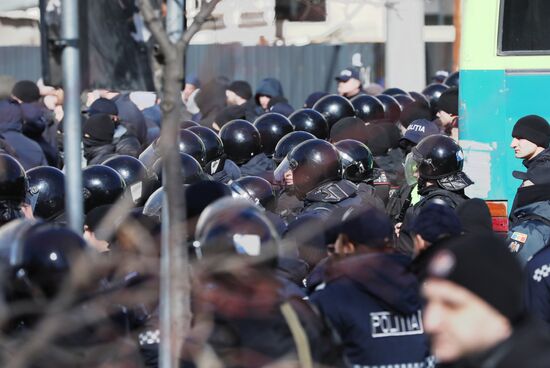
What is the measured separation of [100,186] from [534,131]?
317 cm

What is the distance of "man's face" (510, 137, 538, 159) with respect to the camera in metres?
8.93

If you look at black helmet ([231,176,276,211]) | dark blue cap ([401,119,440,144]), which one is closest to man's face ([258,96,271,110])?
dark blue cap ([401,119,440,144])

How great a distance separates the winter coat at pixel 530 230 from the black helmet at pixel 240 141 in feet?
12.3

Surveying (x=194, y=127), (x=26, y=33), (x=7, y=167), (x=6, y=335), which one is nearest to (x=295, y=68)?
A: (x=26, y=33)

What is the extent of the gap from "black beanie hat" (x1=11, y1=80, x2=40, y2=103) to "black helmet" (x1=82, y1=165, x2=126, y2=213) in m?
4.87

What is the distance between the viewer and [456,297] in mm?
3428

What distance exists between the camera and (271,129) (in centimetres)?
1192

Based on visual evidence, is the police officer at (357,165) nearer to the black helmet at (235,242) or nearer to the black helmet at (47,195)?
the black helmet at (47,195)

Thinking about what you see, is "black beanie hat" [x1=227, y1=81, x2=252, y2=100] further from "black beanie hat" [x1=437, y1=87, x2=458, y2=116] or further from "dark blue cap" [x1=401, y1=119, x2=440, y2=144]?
"dark blue cap" [x1=401, y1=119, x2=440, y2=144]

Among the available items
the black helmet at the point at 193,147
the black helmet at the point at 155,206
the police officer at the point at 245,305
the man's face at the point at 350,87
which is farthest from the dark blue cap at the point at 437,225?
the man's face at the point at 350,87

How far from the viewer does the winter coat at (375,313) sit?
500 centimetres

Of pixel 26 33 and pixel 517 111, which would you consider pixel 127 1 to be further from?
pixel 26 33

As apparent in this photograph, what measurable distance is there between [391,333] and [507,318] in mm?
1708

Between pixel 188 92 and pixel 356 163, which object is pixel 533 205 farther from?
pixel 188 92
